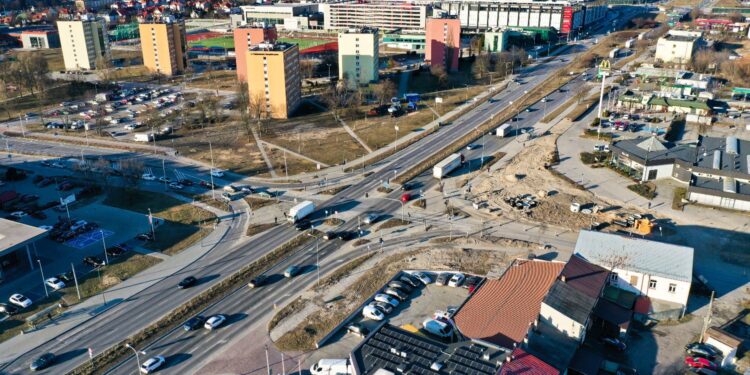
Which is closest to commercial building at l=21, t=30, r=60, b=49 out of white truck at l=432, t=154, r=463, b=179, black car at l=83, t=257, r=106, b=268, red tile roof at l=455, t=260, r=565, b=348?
black car at l=83, t=257, r=106, b=268

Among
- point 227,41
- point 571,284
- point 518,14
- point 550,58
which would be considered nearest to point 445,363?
point 571,284

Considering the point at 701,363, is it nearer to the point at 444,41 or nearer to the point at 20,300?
the point at 20,300

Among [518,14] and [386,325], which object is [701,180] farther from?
[518,14]

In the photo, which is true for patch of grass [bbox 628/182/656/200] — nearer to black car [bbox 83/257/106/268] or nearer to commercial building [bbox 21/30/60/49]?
black car [bbox 83/257/106/268]

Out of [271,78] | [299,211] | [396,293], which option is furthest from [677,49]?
[396,293]

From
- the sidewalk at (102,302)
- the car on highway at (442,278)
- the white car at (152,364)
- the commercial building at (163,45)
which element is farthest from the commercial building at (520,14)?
the white car at (152,364)

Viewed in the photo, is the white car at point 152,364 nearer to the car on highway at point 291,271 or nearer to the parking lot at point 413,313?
the parking lot at point 413,313
